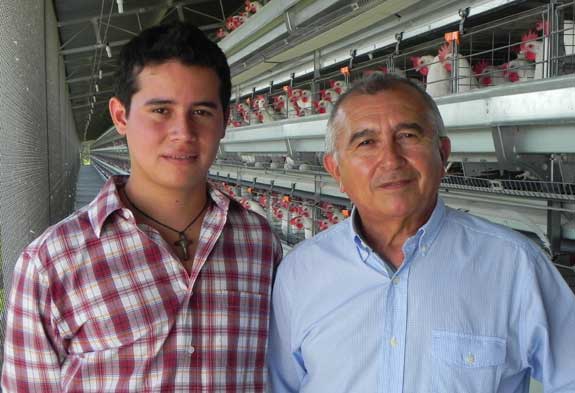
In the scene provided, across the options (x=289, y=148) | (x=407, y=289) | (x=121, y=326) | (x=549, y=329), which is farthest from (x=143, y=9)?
(x=549, y=329)

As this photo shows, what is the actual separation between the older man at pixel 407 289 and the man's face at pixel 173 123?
0.20 meters

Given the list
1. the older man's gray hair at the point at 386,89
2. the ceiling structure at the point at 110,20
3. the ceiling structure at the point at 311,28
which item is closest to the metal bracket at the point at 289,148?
the ceiling structure at the point at 311,28

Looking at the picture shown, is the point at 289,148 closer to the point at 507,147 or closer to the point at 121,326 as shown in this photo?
the point at 507,147

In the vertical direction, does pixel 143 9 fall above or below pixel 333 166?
above

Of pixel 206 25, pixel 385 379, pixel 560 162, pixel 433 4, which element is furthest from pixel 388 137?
pixel 206 25

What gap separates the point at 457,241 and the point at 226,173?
446cm

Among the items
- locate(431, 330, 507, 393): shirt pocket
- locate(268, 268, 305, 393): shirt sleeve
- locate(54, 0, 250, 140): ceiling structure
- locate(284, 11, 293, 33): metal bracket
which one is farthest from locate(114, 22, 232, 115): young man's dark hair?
locate(54, 0, 250, 140): ceiling structure

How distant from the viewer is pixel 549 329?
71cm

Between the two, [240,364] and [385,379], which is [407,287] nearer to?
[385,379]

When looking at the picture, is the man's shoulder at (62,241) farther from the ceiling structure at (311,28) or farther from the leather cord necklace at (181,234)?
the ceiling structure at (311,28)

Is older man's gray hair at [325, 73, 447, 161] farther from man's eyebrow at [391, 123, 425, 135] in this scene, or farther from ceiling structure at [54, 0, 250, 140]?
ceiling structure at [54, 0, 250, 140]

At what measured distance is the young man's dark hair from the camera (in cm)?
83

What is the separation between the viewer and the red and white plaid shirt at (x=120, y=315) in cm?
77

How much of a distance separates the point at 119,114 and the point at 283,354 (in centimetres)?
47
